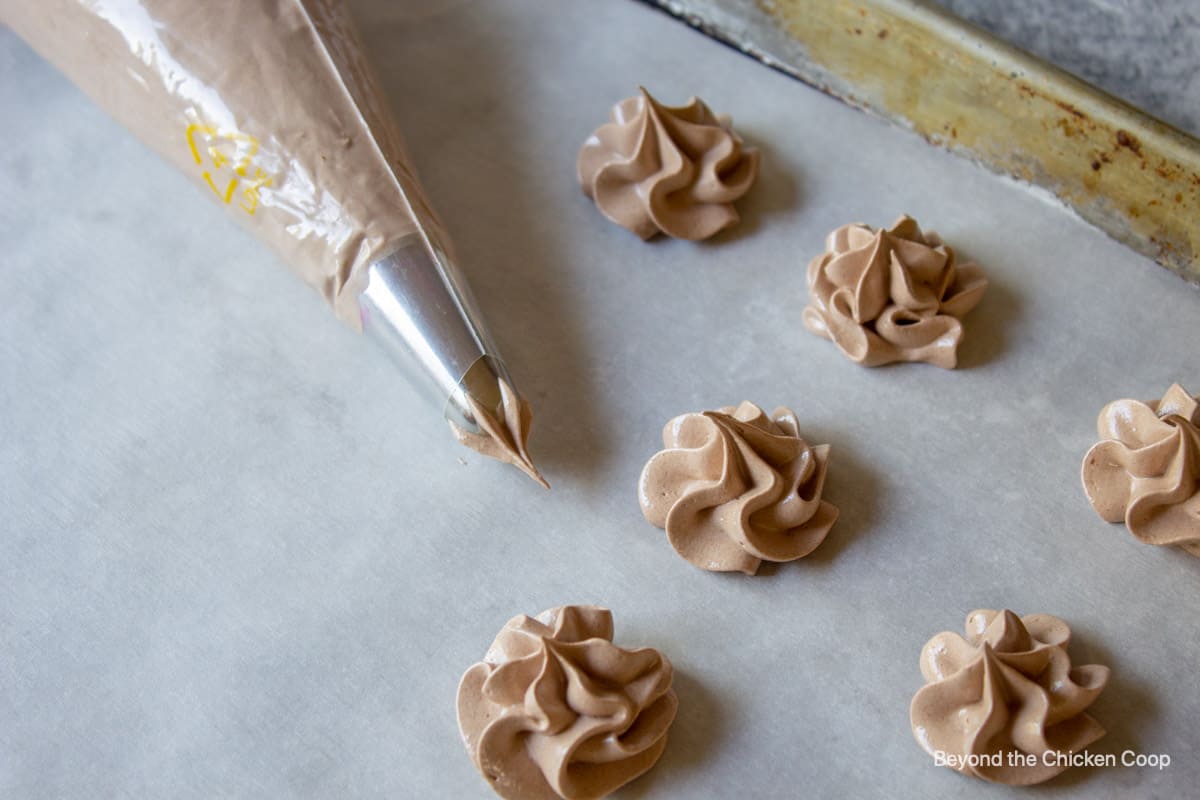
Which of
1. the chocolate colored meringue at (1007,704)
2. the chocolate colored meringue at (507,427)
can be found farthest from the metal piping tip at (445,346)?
the chocolate colored meringue at (1007,704)

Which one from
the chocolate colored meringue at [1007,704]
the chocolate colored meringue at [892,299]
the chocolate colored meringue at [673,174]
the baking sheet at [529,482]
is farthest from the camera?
the chocolate colored meringue at [673,174]

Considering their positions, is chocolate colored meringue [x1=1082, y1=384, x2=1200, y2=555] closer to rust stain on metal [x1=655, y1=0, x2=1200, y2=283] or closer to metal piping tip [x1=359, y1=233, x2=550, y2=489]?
rust stain on metal [x1=655, y1=0, x2=1200, y2=283]

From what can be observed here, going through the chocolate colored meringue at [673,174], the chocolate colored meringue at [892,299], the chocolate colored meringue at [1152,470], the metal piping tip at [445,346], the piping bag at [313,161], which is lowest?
the chocolate colored meringue at [1152,470]

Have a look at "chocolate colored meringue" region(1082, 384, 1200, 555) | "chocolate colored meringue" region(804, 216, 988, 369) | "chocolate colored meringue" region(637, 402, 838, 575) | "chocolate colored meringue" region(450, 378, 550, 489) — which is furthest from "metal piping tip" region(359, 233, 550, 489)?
"chocolate colored meringue" region(1082, 384, 1200, 555)

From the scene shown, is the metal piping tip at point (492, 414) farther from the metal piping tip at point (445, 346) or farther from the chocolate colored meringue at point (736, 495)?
the chocolate colored meringue at point (736, 495)

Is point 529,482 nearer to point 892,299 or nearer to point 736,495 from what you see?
point 736,495

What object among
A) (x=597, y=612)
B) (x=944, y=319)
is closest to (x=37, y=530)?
(x=597, y=612)

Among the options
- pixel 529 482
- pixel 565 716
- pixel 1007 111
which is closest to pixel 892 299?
pixel 1007 111
